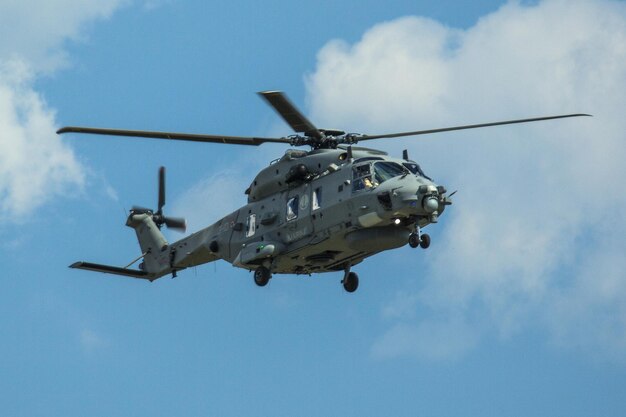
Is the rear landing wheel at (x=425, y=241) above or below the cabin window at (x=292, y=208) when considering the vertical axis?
below

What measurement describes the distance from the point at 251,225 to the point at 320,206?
11.0ft

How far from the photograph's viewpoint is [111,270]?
44.8 meters

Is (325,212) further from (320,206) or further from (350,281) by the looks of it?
(350,281)

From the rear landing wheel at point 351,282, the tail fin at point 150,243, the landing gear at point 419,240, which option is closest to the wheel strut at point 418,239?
the landing gear at point 419,240

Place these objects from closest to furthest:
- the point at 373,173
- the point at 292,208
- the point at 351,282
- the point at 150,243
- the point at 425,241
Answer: the point at 425,241
the point at 373,173
the point at 292,208
the point at 351,282
the point at 150,243

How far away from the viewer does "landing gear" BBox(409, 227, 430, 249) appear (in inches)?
1453

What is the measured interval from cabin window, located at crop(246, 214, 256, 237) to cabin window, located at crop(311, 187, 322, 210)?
283 centimetres

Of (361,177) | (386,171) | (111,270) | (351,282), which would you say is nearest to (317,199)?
(361,177)

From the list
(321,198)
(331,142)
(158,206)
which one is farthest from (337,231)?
(158,206)

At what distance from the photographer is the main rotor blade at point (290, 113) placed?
36.9 metres

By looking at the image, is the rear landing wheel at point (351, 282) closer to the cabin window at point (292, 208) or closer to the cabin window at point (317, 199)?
the cabin window at point (292, 208)

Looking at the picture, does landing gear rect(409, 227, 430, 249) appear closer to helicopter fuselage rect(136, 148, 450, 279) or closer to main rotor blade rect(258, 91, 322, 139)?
helicopter fuselage rect(136, 148, 450, 279)

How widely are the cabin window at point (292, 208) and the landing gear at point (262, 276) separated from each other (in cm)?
187

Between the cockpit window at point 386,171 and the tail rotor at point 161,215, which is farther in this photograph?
the tail rotor at point 161,215
